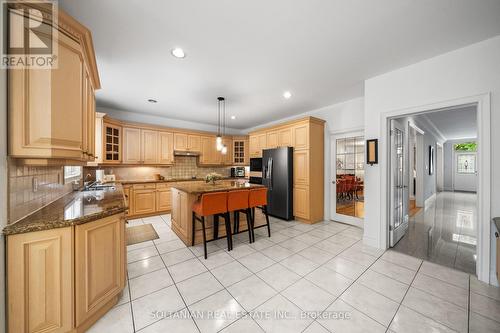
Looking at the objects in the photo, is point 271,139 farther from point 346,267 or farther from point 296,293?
point 296,293

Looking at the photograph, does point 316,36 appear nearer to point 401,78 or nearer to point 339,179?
point 401,78

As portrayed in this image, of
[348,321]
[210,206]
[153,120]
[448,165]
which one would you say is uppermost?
[153,120]

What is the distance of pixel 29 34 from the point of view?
127cm

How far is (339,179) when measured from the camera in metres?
4.38

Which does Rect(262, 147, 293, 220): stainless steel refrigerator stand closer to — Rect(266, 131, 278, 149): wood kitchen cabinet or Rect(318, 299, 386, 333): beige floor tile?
Rect(266, 131, 278, 149): wood kitchen cabinet

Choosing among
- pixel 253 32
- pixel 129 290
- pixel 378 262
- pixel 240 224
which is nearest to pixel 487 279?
pixel 378 262

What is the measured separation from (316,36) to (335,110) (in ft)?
8.57

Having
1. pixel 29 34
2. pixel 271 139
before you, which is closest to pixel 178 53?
pixel 29 34

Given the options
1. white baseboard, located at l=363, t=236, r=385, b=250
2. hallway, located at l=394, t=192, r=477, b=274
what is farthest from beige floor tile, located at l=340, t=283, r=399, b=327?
hallway, located at l=394, t=192, r=477, b=274

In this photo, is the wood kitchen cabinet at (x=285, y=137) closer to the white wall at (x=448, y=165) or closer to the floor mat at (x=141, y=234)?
the floor mat at (x=141, y=234)

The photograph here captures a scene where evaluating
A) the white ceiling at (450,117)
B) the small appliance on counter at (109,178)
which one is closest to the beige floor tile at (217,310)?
the small appliance on counter at (109,178)

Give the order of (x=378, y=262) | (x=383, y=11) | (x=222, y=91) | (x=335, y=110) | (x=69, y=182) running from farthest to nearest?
1. (x=335, y=110)
2. (x=222, y=91)
3. (x=69, y=182)
4. (x=378, y=262)
5. (x=383, y=11)

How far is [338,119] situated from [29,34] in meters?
4.64

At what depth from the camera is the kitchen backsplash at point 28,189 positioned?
52.3 inches
